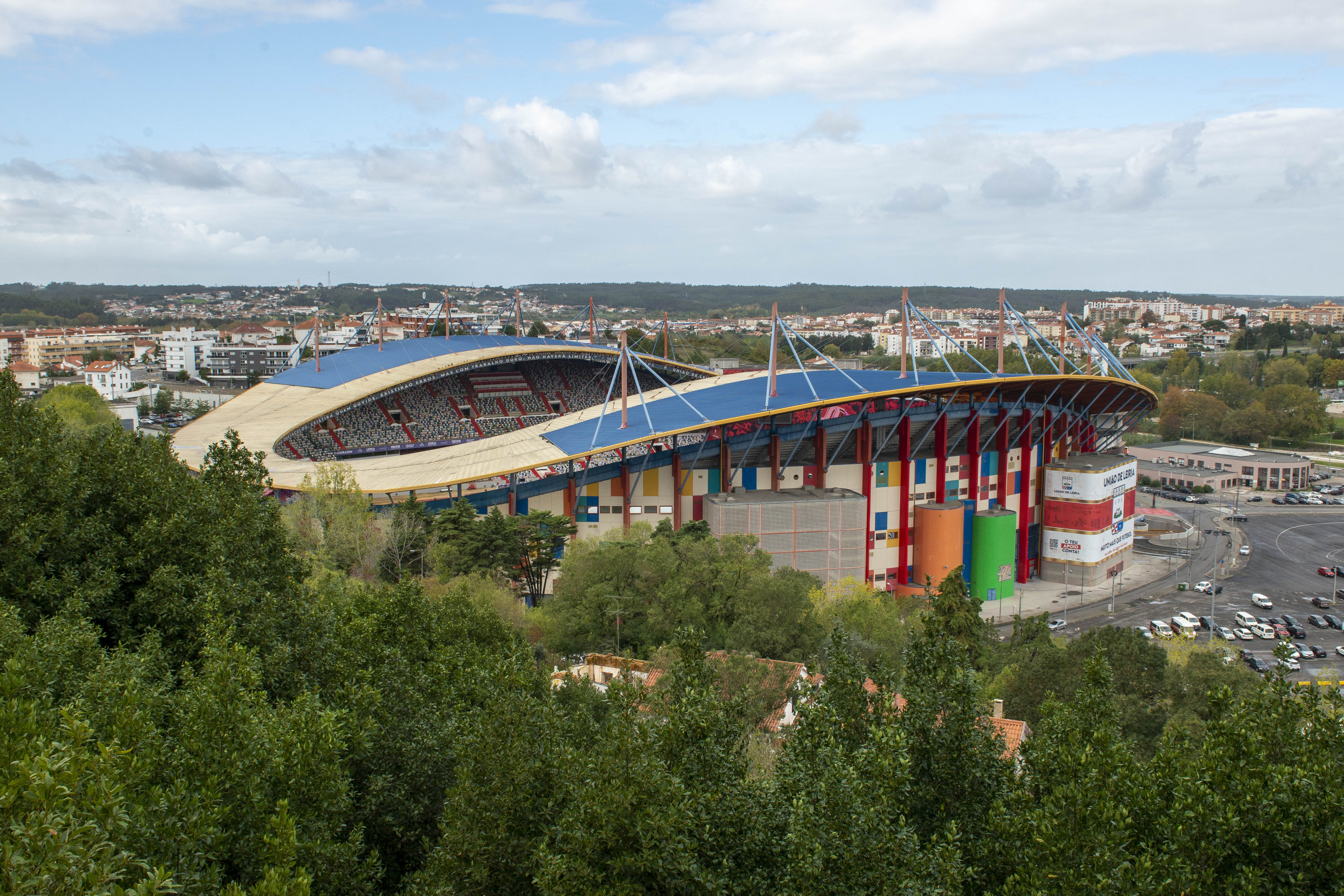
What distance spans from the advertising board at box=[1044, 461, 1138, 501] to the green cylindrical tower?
16.6 ft


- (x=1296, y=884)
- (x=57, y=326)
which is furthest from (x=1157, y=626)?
(x=57, y=326)

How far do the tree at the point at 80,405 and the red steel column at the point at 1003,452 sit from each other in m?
50.2

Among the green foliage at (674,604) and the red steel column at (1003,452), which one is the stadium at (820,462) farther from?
the green foliage at (674,604)

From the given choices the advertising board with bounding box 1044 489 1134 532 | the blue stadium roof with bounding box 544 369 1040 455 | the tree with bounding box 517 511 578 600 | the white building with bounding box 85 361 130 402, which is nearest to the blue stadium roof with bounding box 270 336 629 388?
the blue stadium roof with bounding box 544 369 1040 455

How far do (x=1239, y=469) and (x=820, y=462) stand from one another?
6328cm

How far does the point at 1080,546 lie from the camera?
176 feet

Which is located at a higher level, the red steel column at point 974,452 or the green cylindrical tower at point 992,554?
the red steel column at point 974,452

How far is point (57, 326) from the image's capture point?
7397 inches

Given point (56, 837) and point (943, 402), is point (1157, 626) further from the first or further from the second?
point (56, 837)

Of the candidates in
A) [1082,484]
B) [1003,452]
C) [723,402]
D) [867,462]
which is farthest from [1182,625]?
[723,402]

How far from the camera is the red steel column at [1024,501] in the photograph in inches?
2099

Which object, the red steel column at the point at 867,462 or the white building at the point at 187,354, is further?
the white building at the point at 187,354

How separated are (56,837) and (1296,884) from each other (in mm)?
11470

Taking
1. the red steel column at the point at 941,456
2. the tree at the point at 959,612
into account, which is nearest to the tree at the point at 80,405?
the red steel column at the point at 941,456
